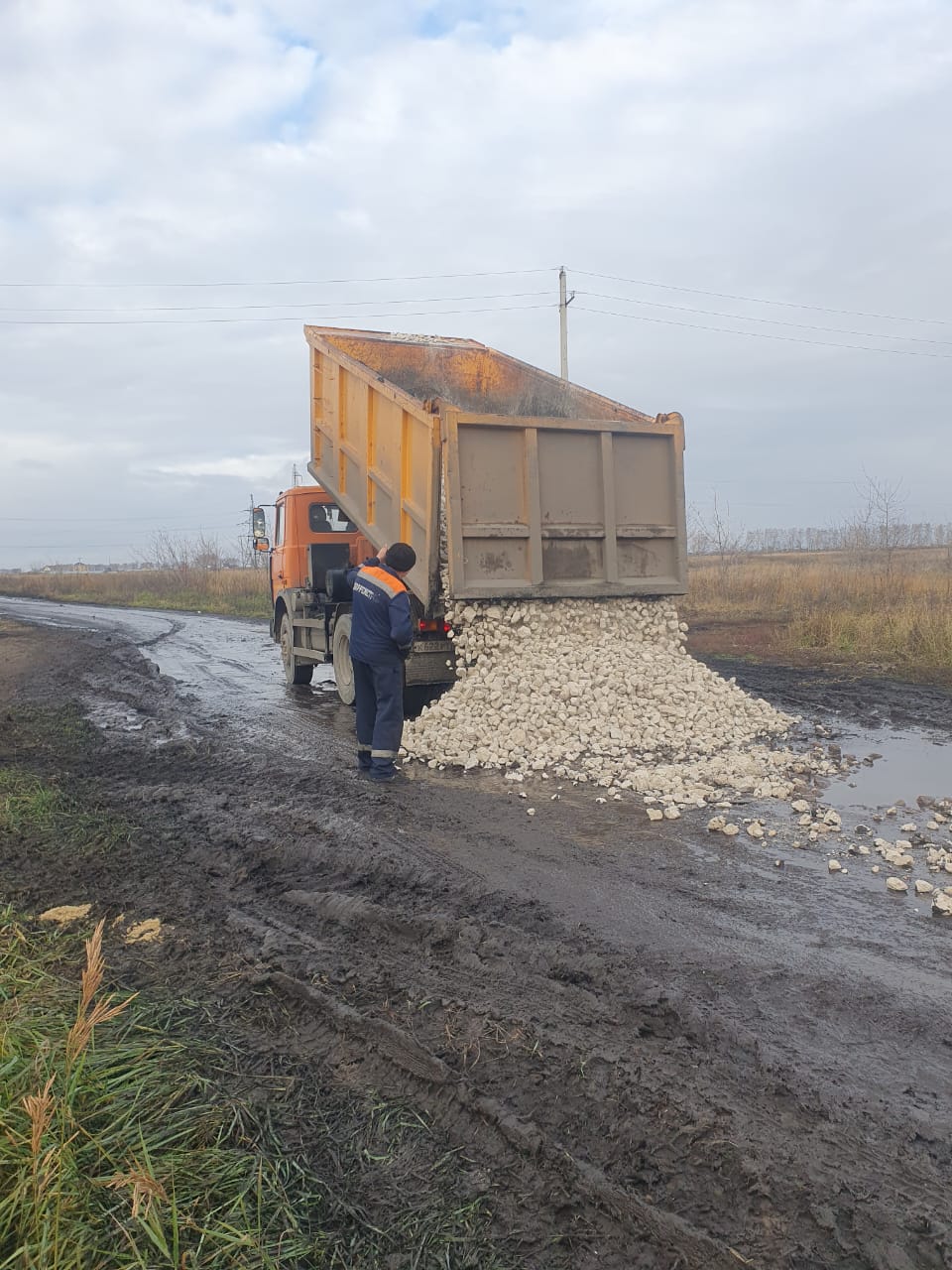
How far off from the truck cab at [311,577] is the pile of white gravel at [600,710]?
1.98 meters

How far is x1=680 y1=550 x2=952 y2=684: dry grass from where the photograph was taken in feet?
41.7

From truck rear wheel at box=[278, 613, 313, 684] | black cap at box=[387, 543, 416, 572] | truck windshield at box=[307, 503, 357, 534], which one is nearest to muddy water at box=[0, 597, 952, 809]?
truck rear wheel at box=[278, 613, 313, 684]

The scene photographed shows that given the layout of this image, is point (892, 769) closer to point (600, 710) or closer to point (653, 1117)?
point (600, 710)

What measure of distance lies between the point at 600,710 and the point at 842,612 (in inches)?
380

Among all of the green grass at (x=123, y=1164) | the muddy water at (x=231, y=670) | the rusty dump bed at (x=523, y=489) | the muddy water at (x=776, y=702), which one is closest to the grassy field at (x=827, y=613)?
the muddy water at (x=776, y=702)

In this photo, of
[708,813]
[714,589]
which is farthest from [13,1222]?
[714,589]

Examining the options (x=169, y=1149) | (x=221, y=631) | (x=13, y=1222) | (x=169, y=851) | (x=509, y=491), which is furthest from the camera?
(x=221, y=631)

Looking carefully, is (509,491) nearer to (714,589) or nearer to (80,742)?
(80,742)

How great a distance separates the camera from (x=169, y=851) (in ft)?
16.7

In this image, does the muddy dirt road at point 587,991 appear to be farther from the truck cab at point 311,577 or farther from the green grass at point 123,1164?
the truck cab at point 311,577

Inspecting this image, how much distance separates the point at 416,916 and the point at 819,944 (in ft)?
5.63

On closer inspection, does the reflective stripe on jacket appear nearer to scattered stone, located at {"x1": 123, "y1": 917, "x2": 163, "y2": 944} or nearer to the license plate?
the license plate

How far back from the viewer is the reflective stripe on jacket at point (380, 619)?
23.5 ft

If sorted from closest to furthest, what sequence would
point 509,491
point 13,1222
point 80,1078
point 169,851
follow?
point 13,1222 → point 80,1078 → point 169,851 → point 509,491
